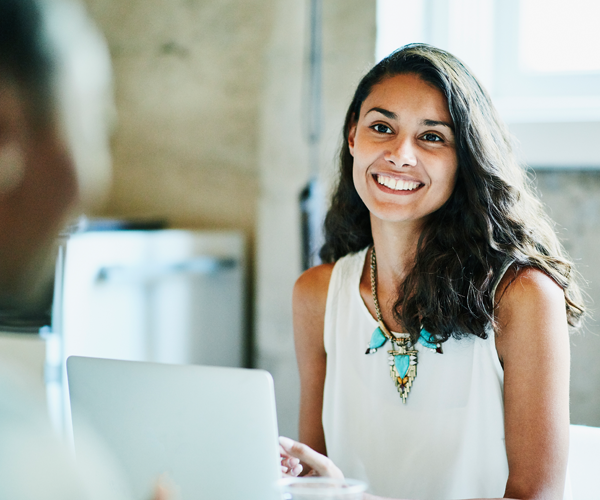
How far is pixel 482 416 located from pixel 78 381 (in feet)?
2.34

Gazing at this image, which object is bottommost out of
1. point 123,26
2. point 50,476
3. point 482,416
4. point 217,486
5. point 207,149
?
point 482,416

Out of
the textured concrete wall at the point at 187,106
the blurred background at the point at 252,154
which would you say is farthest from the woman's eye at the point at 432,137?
the textured concrete wall at the point at 187,106

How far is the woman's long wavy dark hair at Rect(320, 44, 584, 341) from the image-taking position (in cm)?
100

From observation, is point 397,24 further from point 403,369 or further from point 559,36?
point 403,369

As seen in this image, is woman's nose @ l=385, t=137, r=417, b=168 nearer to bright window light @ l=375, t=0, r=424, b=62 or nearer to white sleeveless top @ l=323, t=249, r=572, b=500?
white sleeveless top @ l=323, t=249, r=572, b=500

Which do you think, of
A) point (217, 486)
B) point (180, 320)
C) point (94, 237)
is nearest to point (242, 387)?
point (217, 486)

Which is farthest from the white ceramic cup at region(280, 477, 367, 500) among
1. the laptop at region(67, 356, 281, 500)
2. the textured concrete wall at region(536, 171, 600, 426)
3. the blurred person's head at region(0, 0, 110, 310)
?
the textured concrete wall at region(536, 171, 600, 426)

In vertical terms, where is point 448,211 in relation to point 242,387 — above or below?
above

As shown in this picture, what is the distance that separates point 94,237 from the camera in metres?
1.31

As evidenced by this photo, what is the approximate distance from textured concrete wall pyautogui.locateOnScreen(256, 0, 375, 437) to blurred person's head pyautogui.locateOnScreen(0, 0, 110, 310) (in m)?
1.33

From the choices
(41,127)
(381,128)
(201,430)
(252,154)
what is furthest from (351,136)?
(41,127)

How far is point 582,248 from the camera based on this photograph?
150 centimetres

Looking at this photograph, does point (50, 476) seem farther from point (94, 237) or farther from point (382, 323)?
point (94, 237)

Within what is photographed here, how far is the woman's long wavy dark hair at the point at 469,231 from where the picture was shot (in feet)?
3.28
